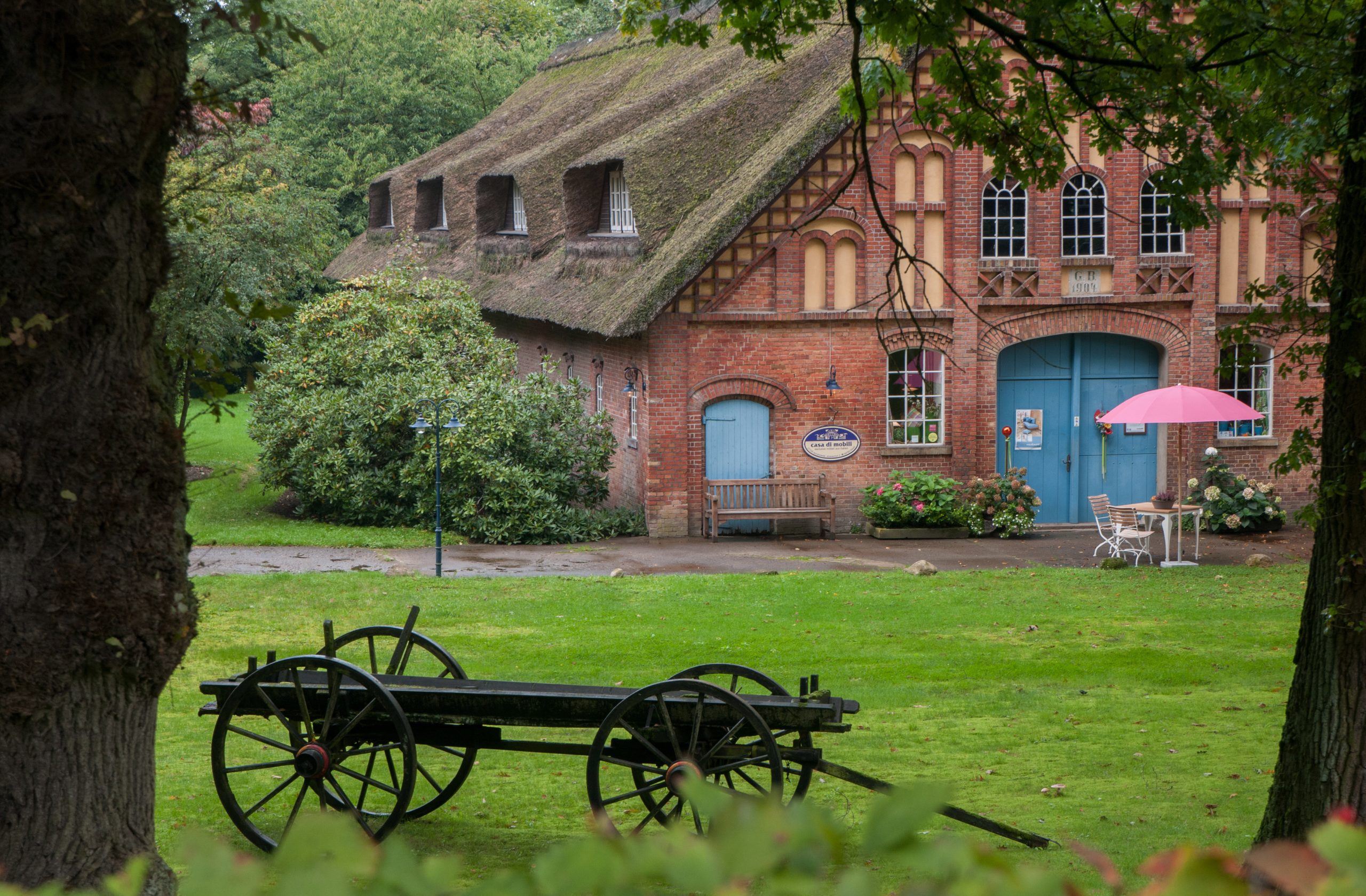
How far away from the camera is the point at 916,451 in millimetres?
21469

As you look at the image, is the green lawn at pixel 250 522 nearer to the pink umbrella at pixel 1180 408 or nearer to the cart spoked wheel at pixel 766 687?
the cart spoked wheel at pixel 766 687

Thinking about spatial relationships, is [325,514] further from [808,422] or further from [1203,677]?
[1203,677]

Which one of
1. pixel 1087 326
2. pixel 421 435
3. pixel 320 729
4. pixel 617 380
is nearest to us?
pixel 320 729

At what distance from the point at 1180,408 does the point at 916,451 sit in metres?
4.70

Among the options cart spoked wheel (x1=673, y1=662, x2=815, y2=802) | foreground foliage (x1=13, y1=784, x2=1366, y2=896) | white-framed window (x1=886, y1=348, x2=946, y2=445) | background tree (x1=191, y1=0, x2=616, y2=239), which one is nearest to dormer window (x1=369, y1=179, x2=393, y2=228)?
background tree (x1=191, y1=0, x2=616, y2=239)

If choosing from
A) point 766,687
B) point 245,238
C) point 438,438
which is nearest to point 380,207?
point 245,238

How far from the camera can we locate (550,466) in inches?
854

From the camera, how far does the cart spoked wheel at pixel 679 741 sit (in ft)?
21.4

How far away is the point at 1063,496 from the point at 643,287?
25.2 ft

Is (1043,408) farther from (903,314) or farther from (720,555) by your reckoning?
(720,555)

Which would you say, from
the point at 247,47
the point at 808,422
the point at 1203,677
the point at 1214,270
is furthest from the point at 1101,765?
the point at 247,47

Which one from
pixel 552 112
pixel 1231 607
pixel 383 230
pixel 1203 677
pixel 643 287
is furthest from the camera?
pixel 383 230

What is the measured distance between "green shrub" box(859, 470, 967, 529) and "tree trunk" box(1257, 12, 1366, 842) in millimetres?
14529

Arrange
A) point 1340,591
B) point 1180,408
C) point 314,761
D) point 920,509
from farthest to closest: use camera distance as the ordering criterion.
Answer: point 920,509 < point 1180,408 < point 314,761 < point 1340,591
